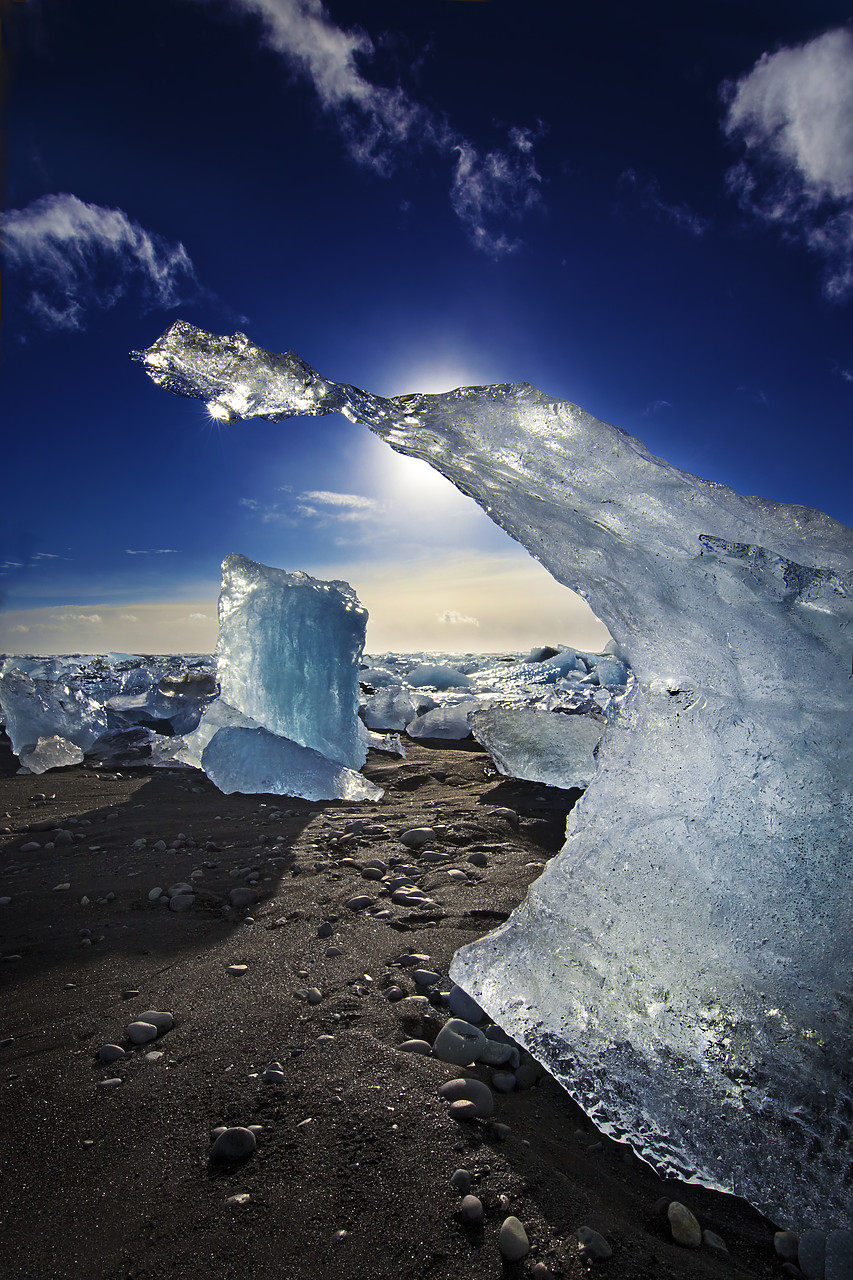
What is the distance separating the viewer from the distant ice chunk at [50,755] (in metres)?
6.15

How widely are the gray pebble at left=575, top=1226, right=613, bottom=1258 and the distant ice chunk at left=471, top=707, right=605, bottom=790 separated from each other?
3784 mm

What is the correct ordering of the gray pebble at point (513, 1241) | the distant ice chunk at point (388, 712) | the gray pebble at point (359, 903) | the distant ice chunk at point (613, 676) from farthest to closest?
the distant ice chunk at point (613, 676), the distant ice chunk at point (388, 712), the gray pebble at point (359, 903), the gray pebble at point (513, 1241)

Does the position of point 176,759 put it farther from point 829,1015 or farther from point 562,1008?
point 829,1015

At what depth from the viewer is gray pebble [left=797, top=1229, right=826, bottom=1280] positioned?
48.1 inches

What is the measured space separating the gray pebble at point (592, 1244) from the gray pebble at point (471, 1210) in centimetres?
20

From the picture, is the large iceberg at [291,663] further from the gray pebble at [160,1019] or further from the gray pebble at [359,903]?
the gray pebble at [160,1019]

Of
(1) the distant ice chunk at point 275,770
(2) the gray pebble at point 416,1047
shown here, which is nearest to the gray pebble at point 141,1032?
(2) the gray pebble at point 416,1047

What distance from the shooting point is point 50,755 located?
6.32m

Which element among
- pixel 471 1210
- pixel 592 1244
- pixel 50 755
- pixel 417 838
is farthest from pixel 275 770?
pixel 592 1244

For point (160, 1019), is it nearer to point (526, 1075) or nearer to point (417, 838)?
point (526, 1075)

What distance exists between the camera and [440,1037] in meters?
1.78

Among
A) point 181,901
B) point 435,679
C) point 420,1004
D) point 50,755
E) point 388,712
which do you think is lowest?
point 50,755

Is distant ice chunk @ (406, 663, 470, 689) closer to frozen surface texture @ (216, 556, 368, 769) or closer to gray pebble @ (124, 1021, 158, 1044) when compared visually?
frozen surface texture @ (216, 556, 368, 769)

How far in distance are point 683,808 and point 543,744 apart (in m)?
3.23
